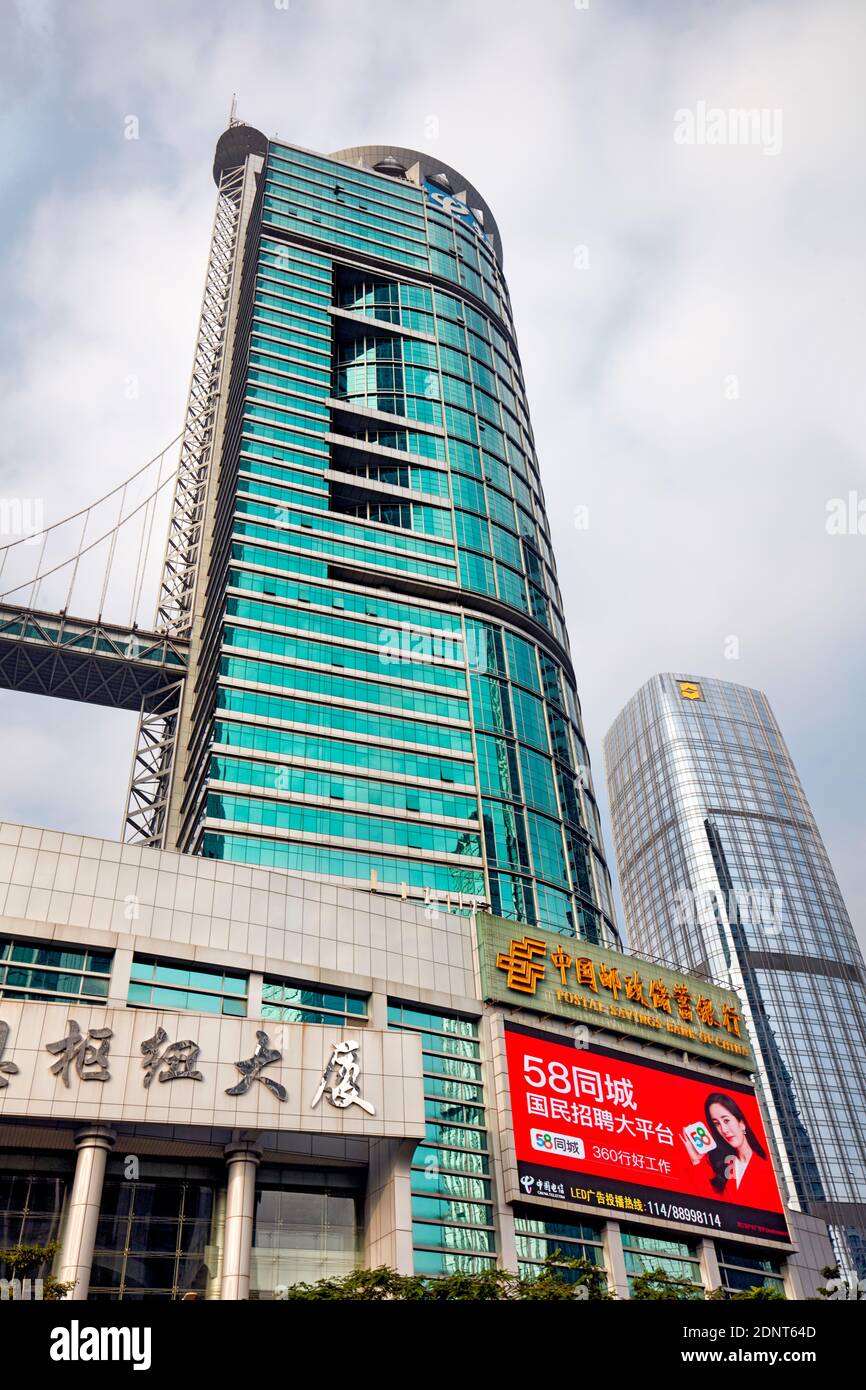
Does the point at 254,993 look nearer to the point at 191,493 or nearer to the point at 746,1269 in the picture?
the point at 746,1269

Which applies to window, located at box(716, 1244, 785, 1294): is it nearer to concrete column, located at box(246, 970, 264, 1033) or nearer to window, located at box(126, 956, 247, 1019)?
concrete column, located at box(246, 970, 264, 1033)

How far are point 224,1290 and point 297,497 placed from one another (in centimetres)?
6217

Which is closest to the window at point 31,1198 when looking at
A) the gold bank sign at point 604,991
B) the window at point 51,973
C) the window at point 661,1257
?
the window at point 51,973

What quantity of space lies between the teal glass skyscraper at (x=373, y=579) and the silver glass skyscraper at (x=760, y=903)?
78.0 m

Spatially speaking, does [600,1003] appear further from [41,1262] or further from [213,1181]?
[41,1262]

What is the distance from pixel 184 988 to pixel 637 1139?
22686mm

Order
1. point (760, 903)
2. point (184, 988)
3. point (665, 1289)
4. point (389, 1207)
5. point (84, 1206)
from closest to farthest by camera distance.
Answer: point (84, 1206), point (389, 1207), point (184, 988), point (665, 1289), point (760, 903)

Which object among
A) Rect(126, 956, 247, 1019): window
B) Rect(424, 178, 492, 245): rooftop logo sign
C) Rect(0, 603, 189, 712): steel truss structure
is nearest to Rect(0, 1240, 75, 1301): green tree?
Rect(126, 956, 247, 1019): window

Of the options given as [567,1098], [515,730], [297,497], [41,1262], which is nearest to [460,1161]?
[567,1098]

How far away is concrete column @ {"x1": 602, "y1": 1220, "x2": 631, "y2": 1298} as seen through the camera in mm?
45781

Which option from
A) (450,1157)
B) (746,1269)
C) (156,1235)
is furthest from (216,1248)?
(746,1269)

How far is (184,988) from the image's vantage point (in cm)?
4153

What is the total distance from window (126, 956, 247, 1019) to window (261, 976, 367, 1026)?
124cm

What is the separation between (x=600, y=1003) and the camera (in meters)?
53.8
